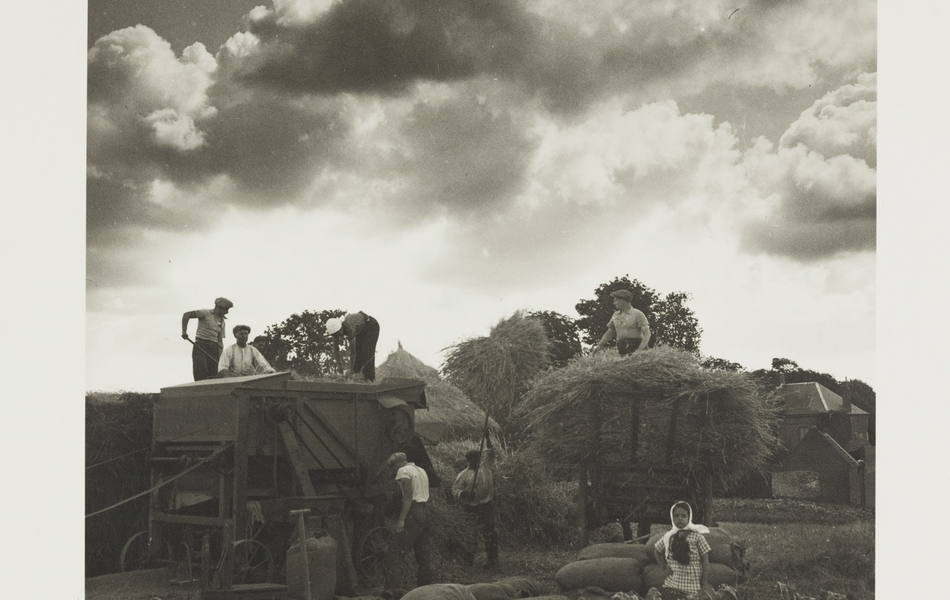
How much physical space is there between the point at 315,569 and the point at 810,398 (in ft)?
21.4

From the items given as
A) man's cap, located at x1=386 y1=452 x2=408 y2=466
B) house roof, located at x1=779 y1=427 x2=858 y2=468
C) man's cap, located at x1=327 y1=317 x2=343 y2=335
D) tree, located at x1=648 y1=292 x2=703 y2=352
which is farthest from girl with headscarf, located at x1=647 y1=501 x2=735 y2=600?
man's cap, located at x1=327 y1=317 x2=343 y2=335

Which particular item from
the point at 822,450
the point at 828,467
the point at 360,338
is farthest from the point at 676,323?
the point at 360,338

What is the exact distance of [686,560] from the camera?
6.53 meters

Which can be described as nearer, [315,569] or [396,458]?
[315,569]

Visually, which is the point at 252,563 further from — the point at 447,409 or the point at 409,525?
the point at 447,409

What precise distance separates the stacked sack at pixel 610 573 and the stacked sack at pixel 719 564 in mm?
90

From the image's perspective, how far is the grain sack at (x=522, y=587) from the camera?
8.08 m

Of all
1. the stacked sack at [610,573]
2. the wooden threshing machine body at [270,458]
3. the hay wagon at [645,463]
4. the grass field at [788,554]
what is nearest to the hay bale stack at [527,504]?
the grass field at [788,554]

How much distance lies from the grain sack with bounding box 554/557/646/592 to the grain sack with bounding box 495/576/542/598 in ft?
1.58

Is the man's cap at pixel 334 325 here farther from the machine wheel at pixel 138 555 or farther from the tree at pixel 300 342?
the machine wheel at pixel 138 555

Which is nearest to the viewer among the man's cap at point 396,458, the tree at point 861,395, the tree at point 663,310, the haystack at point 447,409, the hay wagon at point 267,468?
the tree at point 861,395

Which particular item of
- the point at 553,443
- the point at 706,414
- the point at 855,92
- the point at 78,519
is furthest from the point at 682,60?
the point at 78,519

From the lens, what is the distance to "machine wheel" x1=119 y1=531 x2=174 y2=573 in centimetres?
938

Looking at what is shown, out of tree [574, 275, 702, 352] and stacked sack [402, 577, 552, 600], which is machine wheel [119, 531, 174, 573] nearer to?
stacked sack [402, 577, 552, 600]
